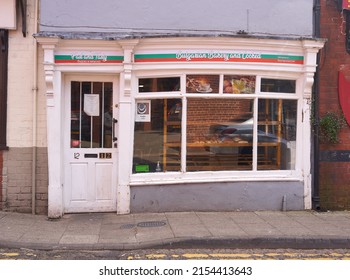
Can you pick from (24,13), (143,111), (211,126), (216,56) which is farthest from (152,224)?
(24,13)

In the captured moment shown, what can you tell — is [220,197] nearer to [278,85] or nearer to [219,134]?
[219,134]

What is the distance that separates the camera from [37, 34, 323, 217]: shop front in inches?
344

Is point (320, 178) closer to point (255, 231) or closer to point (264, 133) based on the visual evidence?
point (264, 133)

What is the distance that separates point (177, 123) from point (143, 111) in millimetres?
711

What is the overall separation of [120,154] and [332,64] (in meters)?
4.70

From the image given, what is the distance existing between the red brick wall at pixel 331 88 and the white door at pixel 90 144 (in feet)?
13.9

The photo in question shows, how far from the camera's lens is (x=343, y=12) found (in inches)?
370


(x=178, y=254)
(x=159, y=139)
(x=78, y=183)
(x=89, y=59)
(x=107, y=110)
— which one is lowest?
(x=178, y=254)

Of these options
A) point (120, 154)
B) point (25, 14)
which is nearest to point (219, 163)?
point (120, 154)

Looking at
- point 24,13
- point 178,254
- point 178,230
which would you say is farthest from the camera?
point 24,13

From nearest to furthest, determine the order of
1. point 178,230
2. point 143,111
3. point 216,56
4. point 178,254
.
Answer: point 178,254
point 178,230
point 216,56
point 143,111

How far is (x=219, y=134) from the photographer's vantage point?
9172 mm

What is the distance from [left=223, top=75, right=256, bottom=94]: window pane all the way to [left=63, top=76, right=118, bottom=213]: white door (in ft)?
7.21

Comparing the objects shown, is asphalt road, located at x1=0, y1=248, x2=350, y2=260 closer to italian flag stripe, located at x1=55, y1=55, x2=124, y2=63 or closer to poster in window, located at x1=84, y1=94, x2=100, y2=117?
poster in window, located at x1=84, y1=94, x2=100, y2=117
